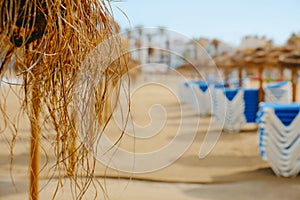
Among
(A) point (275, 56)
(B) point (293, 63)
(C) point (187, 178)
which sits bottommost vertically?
(C) point (187, 178)

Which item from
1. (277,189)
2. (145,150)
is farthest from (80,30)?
(145,150)

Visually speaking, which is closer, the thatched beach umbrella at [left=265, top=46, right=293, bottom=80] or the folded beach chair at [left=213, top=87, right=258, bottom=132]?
the folded beach chair at [left=213, top=87, right=258, bottom=132]

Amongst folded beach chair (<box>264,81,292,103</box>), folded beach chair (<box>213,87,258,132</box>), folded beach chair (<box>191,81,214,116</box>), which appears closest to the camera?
folded beach chair (<box>213,87,258,132</box>)

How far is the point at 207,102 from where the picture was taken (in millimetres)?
13867

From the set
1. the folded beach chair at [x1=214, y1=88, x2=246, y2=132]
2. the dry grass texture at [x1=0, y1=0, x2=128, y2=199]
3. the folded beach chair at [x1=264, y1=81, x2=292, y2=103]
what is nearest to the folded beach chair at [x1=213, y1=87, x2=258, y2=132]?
the folded beach chair at [x1=214, y1=88, x2=246, y2=132]

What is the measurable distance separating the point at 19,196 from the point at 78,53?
3110mm

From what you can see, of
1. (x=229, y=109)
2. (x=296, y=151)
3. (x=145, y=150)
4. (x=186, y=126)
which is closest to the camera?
(x=296, y=151)

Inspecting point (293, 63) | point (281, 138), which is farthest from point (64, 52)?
point (293, 63)

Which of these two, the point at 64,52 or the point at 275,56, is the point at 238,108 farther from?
the point at 64,52

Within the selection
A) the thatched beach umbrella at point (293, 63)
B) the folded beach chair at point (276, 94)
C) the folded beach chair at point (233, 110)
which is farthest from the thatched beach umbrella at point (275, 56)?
the folded beach chair at point (233, 110)

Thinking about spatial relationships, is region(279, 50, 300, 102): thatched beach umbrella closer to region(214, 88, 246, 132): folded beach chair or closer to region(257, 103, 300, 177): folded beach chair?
region(214, 88, 246, 132): folded beach chair

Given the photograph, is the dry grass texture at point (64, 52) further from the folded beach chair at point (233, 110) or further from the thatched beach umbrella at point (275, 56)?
the thatched beach umbrella at point (275, 56)

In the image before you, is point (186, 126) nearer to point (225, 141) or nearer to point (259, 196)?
point (225, 141)

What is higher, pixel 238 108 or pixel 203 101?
pixel 238 108
